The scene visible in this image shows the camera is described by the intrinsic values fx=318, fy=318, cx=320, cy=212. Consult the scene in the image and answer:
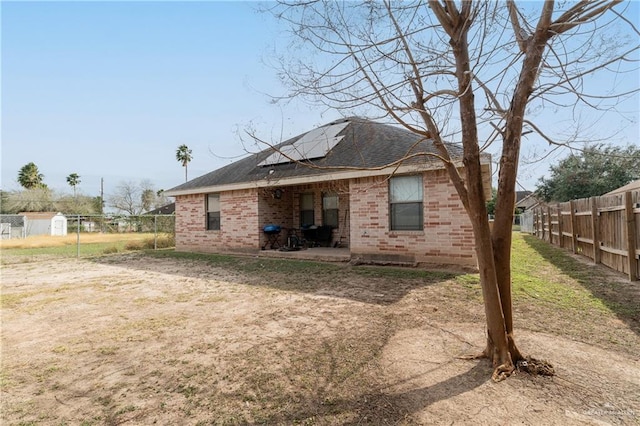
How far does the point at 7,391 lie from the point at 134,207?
55980 millimetres

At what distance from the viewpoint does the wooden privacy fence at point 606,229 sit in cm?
682

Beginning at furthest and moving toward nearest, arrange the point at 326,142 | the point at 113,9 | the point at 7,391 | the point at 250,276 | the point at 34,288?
the point at 326,142
the point at 250,276
the point at 34,288
the point at 113,9
the point at 7,391

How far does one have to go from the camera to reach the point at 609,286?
654 centimetres

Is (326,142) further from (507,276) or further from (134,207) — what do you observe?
(134,207)

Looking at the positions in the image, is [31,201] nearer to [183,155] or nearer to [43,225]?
[43,225]

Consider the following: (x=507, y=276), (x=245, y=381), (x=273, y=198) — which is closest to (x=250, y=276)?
(x=273, y=198)

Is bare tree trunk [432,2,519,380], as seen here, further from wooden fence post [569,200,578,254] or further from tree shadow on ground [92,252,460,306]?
wooden fence post [569,200,578,254]

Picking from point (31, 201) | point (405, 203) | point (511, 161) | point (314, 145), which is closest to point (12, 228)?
point (31, 201)

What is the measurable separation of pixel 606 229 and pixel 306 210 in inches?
378

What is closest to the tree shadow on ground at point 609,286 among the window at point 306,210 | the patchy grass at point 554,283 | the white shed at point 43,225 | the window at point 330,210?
the patchy grass at point 554,283

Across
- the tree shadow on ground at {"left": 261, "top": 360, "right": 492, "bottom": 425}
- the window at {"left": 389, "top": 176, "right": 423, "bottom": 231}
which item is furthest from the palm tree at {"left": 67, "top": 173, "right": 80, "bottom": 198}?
the tree shadow on ground at {"left": 261, "top": 360, "right": 492, "bottom": 425}

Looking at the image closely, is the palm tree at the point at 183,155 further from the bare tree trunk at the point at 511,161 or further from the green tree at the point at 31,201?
the bare tree trunk at the point at 511,161

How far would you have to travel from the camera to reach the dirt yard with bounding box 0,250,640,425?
251 cm

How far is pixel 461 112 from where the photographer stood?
330 centimetres
